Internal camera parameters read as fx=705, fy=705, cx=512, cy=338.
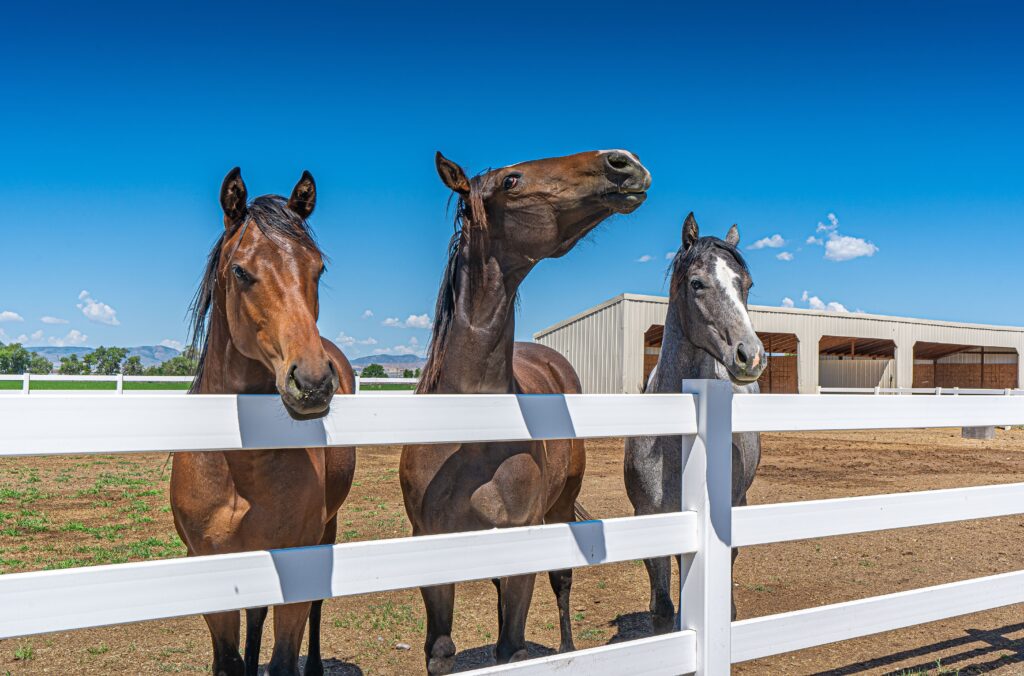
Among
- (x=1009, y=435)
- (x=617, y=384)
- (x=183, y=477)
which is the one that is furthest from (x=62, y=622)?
(x=1009, y=435)

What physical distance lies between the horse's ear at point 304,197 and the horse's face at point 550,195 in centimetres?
60

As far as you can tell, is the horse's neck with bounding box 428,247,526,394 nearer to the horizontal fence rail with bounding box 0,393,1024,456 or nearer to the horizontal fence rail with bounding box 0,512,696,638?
the horizontal fence rail with bounding box 0,393,1024,456

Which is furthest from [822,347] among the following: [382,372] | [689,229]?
[689,229]

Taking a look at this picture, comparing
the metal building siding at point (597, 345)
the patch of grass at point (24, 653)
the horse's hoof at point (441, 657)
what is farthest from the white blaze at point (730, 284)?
the metal building siding at point (597, 345)

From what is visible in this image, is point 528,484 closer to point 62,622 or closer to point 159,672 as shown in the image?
point 62,622

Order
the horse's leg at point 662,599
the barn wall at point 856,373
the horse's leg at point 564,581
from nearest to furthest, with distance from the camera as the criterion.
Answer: the horse's leg at point 662,599
the horse's leg at point 564,581
the barn wall at point 856,373

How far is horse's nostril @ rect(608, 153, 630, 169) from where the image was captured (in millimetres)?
2805

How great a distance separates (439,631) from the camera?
3.16 meters

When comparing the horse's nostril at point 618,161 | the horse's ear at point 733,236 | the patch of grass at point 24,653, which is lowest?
the patch of grass at point 24,653

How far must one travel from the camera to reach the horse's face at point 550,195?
2826mm

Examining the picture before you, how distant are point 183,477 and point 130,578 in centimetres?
110

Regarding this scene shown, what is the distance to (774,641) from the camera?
2.89m

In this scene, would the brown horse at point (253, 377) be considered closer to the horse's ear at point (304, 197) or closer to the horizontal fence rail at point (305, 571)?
the horse's ear at point (304, 197)

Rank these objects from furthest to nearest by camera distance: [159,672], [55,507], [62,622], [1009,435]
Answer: [1009,435], [55,507], [159,672], [62,622]
